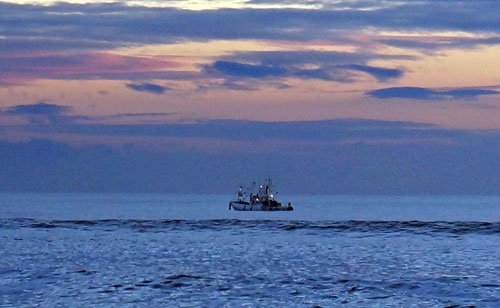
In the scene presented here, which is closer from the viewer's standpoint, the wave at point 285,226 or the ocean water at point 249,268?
the ocean water at point 249,268

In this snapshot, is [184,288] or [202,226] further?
[202,226]

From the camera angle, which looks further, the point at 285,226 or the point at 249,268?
the point at 285,226

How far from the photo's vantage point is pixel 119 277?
191 feet

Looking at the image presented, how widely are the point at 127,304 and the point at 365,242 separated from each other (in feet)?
174

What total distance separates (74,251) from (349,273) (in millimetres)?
29407

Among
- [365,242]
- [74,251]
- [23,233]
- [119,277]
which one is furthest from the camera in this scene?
[23,233]

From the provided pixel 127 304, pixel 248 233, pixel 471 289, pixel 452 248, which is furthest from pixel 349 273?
pixel 248 233

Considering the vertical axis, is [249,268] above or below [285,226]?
below

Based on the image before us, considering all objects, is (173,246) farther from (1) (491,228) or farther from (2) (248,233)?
(1) (491,228)

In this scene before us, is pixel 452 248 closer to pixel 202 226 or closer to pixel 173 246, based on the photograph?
pixel 173 246

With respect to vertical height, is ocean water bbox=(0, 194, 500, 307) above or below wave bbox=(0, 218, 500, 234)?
below

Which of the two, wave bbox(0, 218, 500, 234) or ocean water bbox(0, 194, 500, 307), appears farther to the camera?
wave bbox(0, 218, 500, 234)

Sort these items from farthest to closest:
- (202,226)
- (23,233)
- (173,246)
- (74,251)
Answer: (202,226) < (23,233) < (173,246) < (74,251)

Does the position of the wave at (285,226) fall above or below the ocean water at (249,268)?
above
